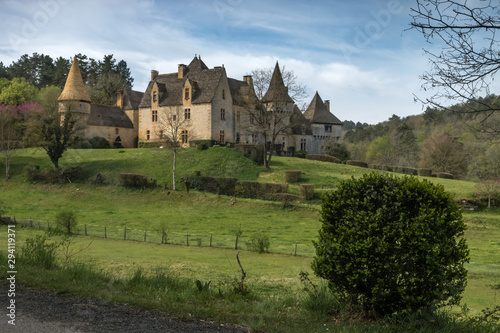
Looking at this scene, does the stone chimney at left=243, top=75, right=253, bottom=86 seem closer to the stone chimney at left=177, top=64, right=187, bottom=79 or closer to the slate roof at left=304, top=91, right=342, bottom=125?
the stone chimney at left=177, top=64, right=187, bottom=79

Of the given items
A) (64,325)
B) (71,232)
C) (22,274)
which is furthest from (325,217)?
(71,232)

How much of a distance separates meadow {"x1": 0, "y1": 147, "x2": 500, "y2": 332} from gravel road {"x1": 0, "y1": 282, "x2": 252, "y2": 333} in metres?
0.46

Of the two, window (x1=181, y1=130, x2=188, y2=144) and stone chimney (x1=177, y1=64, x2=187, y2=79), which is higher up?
stone chimney (x1=177, y1=64, x2=187, y2=79)

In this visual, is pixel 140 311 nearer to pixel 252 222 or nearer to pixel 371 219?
pixel 371 219

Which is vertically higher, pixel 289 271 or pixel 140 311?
pixel 140 311

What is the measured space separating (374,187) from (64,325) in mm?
5716

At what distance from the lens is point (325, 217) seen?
7820 mm

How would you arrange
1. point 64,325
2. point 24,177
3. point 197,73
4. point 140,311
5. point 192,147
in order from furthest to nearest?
point 197,73 < point 192,147 < point 24,177 < point 140,311 < point 64,325

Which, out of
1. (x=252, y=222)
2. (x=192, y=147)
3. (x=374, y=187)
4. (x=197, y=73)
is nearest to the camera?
(x=374, y=187)

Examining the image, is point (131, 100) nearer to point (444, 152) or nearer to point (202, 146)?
point (202, 146)

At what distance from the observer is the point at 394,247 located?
697 centimetres

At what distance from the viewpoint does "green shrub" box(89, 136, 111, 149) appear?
5834 centimetres

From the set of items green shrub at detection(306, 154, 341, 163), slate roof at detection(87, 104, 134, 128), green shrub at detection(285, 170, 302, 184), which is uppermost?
slate roof at detection(87, 104, 134, 128)

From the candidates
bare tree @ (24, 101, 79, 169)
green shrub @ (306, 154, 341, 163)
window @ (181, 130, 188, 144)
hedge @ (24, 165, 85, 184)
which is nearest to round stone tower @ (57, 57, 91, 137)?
bare tree @ (24, 101, 79, 169)
